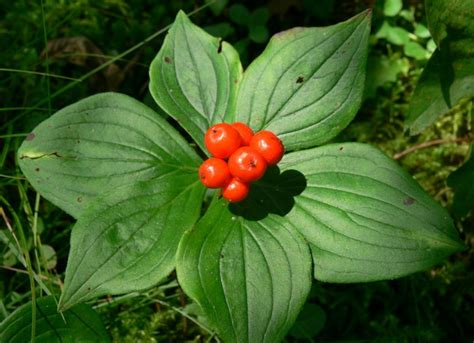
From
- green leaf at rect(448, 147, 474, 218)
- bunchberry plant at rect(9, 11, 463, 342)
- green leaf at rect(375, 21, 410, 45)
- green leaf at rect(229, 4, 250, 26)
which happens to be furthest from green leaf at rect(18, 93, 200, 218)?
green leaf at rect(375, 21, 410, 45)

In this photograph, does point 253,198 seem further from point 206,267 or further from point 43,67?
point 43,67

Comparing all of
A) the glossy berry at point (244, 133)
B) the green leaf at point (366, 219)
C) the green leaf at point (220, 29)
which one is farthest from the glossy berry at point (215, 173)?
the green leaf at point (220, 29)

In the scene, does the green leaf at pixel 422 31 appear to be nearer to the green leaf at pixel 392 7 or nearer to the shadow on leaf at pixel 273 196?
the green leaf at pixel 392 7

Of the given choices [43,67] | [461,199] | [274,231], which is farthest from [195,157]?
[43,67]

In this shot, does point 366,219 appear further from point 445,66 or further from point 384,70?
point 384,70

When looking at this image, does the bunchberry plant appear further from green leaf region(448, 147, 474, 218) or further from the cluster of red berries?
green leaf region(448, 147, 474, 218)
